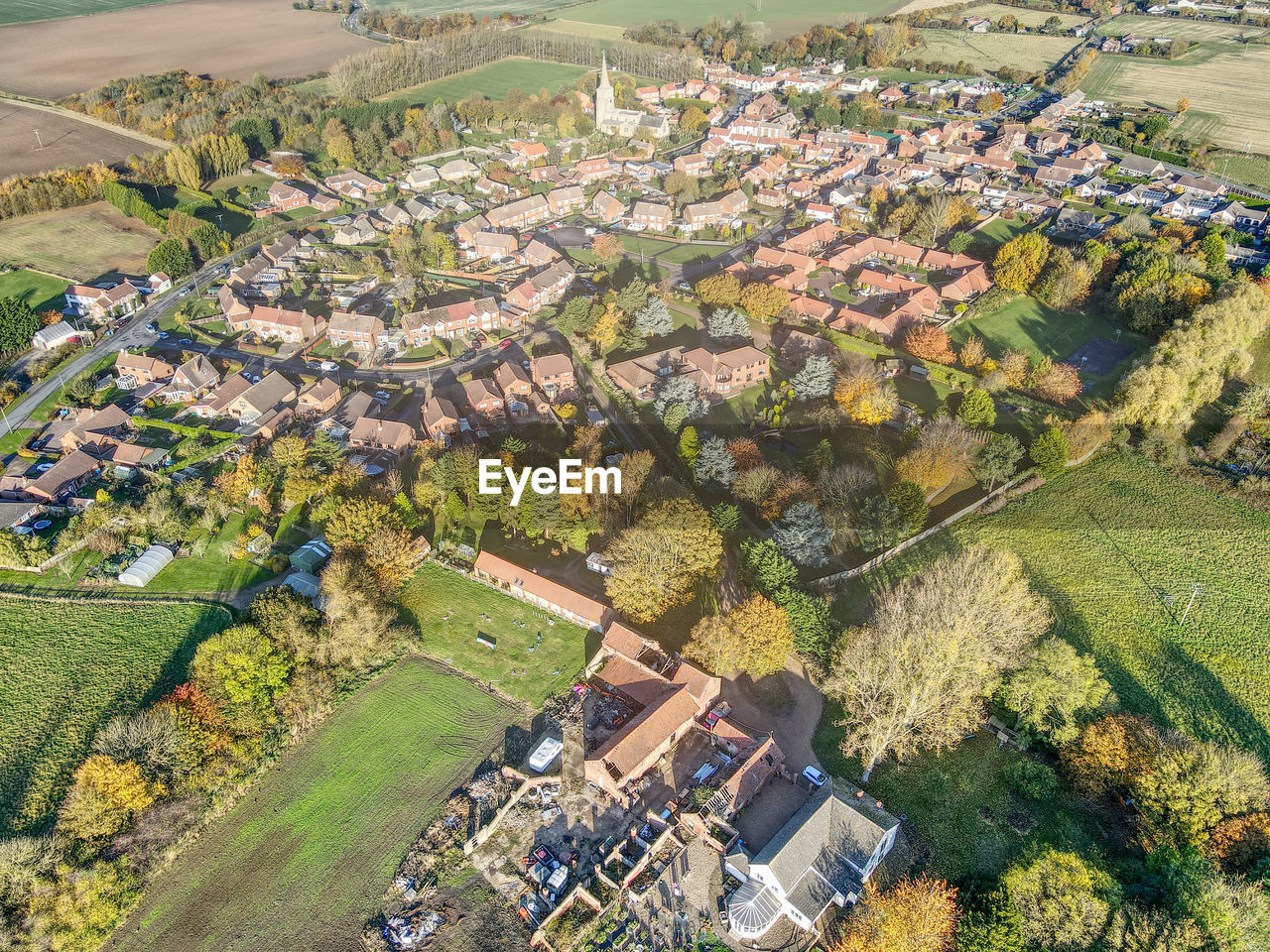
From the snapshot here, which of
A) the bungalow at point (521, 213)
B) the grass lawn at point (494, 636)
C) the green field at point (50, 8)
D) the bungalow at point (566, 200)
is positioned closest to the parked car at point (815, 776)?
the grass lawn at point (494, 636)

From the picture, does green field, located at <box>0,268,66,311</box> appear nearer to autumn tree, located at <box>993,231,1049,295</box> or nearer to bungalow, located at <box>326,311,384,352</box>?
bungalow, located at <box>326,311,384,352</box>

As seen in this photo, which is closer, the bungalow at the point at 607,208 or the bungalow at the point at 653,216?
the bungalow at the point at 653,216

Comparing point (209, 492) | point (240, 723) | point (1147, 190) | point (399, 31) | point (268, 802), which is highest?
point (399, 31)

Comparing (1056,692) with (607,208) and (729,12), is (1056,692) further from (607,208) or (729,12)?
(729,12)

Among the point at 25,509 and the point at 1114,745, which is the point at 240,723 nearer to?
the point at 25,509

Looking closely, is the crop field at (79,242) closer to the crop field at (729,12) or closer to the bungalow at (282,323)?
the bungalow at (282,323)

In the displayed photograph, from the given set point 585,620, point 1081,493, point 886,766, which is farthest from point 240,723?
point 1081,493
